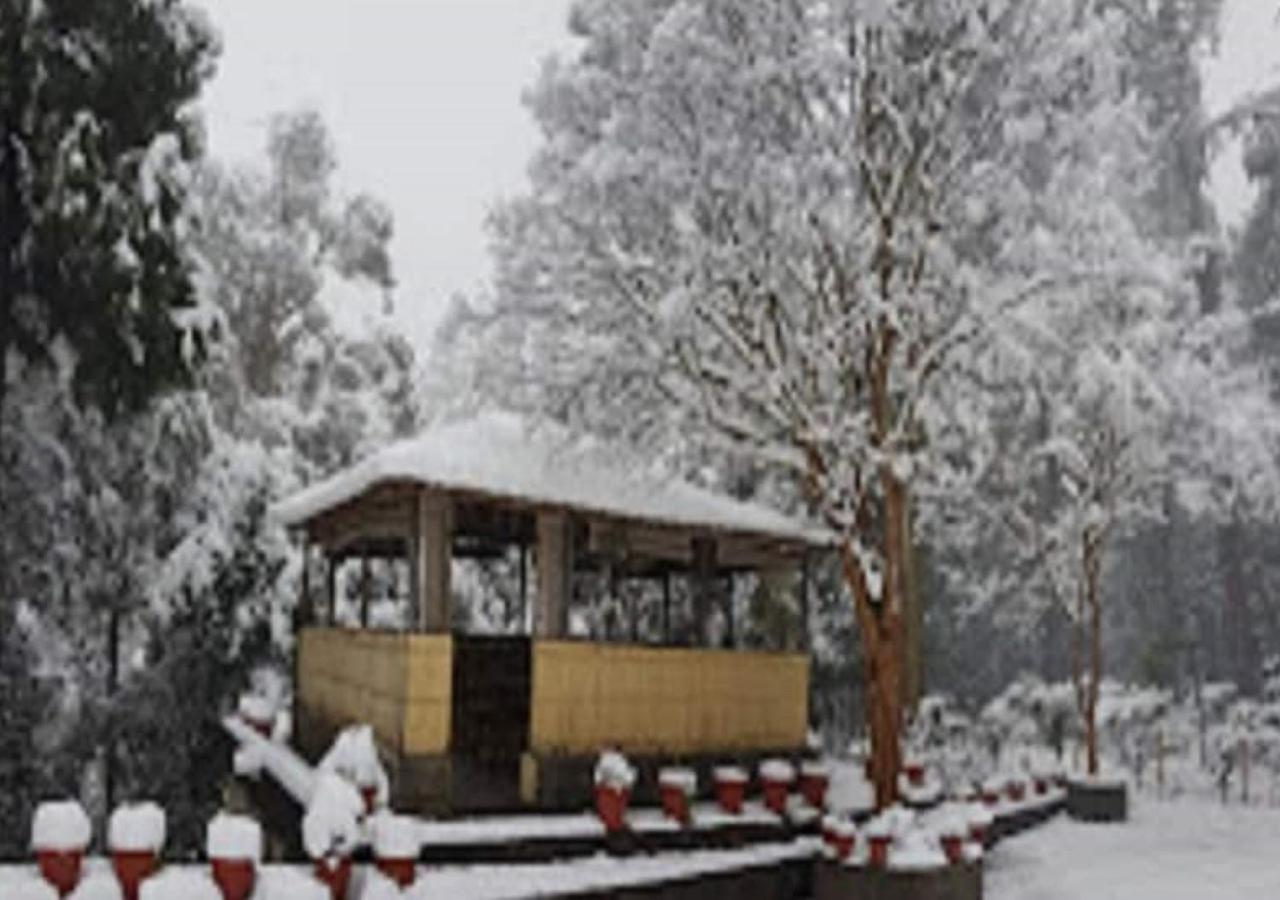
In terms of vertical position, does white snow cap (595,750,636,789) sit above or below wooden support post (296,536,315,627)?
below

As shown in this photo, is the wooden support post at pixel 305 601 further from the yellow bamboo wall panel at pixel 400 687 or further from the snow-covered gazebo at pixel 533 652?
the yellow bamboo wall panel at pixel 400 687

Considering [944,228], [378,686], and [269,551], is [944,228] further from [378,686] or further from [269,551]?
[269,551]

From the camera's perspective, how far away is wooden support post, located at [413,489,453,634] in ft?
45.6

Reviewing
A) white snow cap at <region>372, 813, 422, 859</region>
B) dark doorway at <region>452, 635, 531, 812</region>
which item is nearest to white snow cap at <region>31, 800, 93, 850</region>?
white snow cap at <region>372, 813, 422, 859</region>

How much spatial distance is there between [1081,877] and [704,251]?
25.4 ft

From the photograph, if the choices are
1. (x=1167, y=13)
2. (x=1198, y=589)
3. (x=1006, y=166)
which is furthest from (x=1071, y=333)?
(x=1198, y=589)

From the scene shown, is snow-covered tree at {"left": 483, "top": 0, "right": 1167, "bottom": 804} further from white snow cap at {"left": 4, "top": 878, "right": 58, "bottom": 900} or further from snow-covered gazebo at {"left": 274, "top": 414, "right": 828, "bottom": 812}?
white snow cap at {"left": 4, "top": 878, "right": 58, "bottom": 900}

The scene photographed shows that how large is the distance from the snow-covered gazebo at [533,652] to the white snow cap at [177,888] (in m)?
4.86

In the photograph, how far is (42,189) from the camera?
1800cm

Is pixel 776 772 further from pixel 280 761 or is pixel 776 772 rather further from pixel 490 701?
pixel 280 761

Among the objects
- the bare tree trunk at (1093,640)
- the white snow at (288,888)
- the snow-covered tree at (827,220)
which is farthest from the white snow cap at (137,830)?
the bare tree trunk at (1093,640)

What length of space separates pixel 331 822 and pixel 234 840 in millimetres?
1067

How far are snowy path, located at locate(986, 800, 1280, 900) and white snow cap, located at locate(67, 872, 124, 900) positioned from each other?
9186mm

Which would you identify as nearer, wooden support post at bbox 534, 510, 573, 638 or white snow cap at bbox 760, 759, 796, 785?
wooden support post at bbox 534, 510, 573, 638
